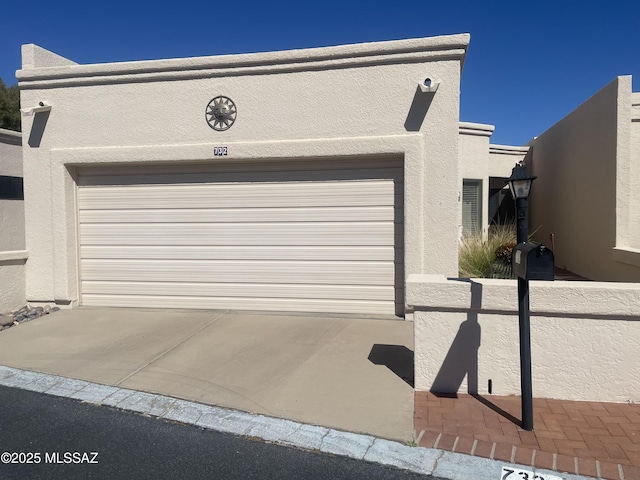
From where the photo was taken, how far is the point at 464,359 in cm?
466

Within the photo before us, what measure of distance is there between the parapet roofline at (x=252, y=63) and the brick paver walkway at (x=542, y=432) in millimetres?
4647

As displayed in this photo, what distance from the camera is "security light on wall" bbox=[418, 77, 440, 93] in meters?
6.82

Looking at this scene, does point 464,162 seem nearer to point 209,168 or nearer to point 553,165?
point 553,165

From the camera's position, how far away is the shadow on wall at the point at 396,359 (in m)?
5.14

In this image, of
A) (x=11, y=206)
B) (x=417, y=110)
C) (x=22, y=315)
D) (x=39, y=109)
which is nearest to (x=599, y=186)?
(x=417, y=110)

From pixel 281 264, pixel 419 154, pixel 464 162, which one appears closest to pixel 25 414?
pixel 281 264

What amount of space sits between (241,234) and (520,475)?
5428 mm

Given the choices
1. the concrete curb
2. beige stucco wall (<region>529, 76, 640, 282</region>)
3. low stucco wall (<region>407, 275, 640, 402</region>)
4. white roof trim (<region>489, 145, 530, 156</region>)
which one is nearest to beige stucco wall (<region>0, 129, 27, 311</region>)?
the concrete curb

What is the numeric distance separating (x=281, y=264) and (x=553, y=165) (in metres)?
8.72

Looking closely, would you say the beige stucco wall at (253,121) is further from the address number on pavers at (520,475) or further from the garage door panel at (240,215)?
the address number on pavers at (520,475)

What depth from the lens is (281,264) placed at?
7762 millimetres

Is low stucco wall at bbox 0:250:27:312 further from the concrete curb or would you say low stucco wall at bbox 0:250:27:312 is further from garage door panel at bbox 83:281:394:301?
the concrete curb

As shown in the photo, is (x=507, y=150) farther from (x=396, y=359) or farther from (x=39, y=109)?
(x=39, y=109)

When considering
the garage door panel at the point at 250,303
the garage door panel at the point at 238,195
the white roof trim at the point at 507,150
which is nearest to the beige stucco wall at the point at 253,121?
the garage door panel at the point at 238,195
